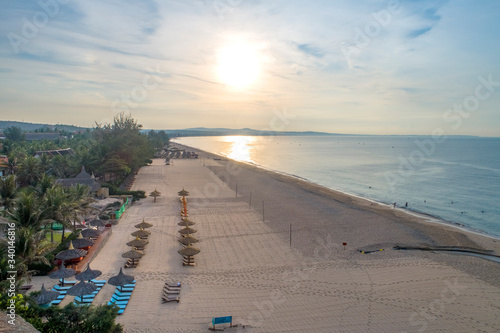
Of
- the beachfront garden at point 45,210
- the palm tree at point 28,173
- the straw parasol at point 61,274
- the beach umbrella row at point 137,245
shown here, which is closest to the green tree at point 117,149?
the beachfront garden at point 45,210

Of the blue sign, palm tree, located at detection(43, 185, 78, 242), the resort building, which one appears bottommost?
the blue sign

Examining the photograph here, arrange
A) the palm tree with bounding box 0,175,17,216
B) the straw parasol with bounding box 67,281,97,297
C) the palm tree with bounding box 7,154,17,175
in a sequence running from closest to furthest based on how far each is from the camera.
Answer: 1. the straw parasol with bounding box 67,281,97,297
2. the palm tree with bounding box 0,175,17,216
3. the palm tree with bounding box 7,154,17,175

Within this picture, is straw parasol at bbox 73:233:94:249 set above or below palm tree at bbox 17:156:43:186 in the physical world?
below

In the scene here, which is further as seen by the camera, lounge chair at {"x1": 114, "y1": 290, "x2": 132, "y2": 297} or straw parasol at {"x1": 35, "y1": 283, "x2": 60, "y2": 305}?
lounge chair at {"x1": 114, "y1": 290, "x2": 132, "y2": 297}

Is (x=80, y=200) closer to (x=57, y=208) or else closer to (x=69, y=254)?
(x=57, y=208)

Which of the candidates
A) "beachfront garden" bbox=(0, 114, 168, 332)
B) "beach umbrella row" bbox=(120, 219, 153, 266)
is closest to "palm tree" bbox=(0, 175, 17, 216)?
"beachfront garden" bbox=(0, 114, 168, 332)

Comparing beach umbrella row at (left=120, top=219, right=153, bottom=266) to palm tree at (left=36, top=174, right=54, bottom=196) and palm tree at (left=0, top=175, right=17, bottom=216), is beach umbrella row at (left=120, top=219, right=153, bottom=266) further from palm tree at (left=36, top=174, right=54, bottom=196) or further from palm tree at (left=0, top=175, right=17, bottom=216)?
palm tree at (left=0, top=175, right=17, bottom=216)

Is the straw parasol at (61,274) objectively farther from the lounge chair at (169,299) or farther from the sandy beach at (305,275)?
the lounge chair at (169,299)
